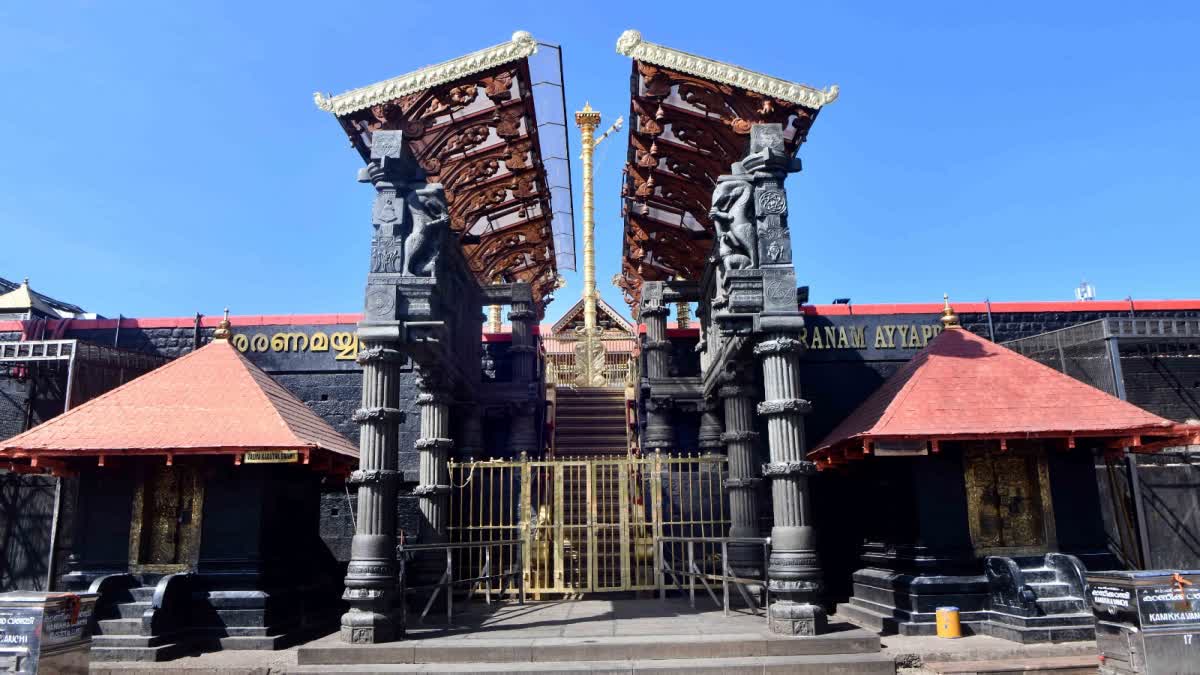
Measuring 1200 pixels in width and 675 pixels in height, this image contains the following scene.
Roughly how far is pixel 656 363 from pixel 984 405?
22.5 feet

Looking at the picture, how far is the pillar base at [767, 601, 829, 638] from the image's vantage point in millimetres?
9312

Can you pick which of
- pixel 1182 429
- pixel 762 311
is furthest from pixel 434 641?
pixel 1182 429

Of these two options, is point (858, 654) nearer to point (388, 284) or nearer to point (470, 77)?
point (388, 284)

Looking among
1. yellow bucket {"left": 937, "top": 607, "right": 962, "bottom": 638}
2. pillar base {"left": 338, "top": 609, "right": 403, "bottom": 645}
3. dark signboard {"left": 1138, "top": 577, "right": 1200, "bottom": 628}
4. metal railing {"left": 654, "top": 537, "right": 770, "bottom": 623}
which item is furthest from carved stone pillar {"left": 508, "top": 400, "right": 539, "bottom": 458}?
dark signboard {"left": 1138, "top": 577, "right": 1200, "bottom": 628}

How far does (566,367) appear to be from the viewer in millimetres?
22172

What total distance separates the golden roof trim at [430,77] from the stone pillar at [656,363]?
6121 mm

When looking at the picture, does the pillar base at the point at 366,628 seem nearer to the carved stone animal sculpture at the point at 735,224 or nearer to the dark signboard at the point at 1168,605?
the carved stone animal sculpture at the point at 735,224

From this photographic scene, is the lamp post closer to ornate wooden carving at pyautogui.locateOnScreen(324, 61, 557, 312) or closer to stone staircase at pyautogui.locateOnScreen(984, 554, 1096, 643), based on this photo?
ornate wooden carving at pyautogui.locateOnScreen(324, 61, 557, 312)

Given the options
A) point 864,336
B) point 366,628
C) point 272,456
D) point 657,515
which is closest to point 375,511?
point 366,628

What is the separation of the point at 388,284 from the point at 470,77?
3693mm

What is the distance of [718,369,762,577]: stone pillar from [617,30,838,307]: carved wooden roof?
12.0 ft

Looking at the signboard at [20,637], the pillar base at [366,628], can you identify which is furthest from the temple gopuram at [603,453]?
the signboard at [20,637]

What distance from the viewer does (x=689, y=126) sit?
1307 centimetres

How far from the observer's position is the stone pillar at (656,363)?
16.1 metres
